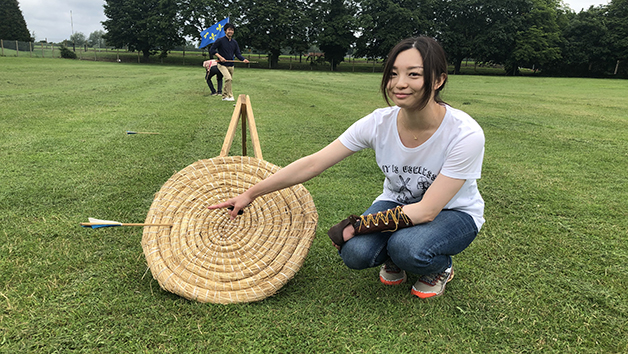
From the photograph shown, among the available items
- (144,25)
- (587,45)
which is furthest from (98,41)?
(587,45)

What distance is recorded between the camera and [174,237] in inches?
105

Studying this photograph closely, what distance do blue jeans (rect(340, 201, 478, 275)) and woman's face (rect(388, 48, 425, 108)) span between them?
2.41 ft

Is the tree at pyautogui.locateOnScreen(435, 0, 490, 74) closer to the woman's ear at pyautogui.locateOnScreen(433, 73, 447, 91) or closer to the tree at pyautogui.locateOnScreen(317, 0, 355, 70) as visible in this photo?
the tree at pyautogui.locateOnScreen(317, 0, 355, 70)

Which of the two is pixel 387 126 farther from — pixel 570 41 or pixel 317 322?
pixel 570 41

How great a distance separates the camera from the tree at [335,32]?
47.1 m

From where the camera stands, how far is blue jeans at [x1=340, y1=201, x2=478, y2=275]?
2.37 metres

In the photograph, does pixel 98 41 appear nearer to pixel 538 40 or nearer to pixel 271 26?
pixel 271 26

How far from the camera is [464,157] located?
2.26 metres

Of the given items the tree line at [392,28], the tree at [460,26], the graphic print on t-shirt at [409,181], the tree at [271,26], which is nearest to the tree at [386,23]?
the tree line at [392,28]

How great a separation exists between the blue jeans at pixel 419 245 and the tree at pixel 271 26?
46130 mm

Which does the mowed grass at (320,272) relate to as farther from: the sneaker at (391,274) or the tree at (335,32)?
the tree at (335,32)

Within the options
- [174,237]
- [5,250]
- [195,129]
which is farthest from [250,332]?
[195,129]

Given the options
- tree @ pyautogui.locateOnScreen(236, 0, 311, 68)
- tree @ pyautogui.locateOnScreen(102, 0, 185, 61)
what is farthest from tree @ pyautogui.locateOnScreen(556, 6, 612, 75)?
tree @ pyautogui.locateOnScreen(102, 0, 185, 61)

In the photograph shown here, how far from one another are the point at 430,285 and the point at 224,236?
4.54 ft
